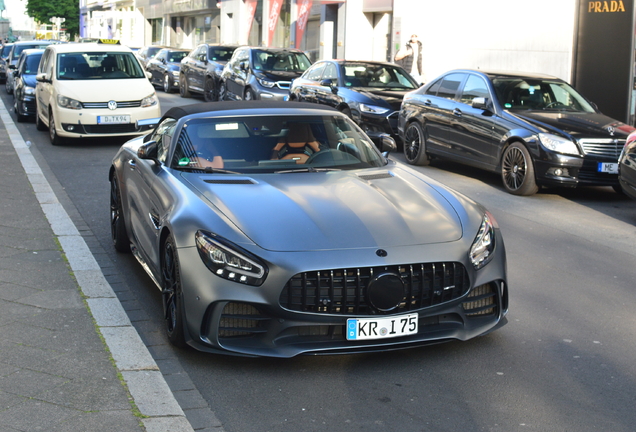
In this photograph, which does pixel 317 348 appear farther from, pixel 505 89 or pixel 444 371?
pixel 505 89

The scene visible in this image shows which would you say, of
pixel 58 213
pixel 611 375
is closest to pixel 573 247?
pixel 611 375

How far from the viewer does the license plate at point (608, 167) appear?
10.2 metres

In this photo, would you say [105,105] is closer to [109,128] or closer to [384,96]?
[109,128]

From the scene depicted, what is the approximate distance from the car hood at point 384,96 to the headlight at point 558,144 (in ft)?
15.0

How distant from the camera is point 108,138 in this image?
52.8 ft

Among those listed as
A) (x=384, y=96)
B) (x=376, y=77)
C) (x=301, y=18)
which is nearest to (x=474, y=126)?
(x=384, y=96)

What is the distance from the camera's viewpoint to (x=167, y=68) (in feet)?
93.9

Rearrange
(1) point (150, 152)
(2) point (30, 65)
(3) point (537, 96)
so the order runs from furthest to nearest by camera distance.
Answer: (2) point (30, 65)
(3) point (537, 96)
(1) point (150, 152)

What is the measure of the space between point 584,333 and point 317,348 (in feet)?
6.21

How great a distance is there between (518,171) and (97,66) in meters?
8.27

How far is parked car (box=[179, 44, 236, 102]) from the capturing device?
2391cm

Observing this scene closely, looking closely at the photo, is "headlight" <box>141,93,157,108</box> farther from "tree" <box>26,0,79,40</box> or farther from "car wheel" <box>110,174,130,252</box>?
"tree" <box>26,0,79,40</box>

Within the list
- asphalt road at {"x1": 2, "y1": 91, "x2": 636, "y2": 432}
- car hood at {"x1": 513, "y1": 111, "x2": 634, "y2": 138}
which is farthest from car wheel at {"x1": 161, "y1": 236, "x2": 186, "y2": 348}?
car hood at {"x1": 513, "y1": 111, "x2": 634, "y2": 138}

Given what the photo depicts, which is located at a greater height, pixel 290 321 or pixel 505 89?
pixel 505 89
